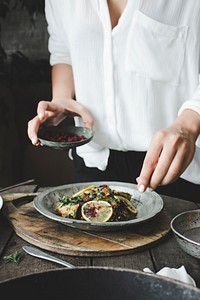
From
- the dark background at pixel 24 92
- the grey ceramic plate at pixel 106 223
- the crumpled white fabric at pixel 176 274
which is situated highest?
the crumpled white fabric at pixel 176 274

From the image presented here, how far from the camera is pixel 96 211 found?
3.92 ft

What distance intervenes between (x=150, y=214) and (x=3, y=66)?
2.73 m

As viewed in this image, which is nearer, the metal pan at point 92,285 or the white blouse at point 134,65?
the metal pan at point 92,285

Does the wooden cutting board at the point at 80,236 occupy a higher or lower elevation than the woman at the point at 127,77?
lower

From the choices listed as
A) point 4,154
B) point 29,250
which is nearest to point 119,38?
point 29,250

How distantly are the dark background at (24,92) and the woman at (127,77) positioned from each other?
6.26 ft

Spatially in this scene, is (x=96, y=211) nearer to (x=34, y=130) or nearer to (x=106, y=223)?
(x=106, y=223)

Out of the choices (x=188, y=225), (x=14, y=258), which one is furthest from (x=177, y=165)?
(x=14, y=258)

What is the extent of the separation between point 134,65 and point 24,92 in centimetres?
247

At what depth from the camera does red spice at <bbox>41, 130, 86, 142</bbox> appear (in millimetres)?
1464

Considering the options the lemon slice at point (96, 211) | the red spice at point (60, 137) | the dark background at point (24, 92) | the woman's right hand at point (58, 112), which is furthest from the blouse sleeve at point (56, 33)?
the dark background at point (24, 92)

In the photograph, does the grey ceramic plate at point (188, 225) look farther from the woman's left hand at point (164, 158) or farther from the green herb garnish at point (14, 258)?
the green herb garnish at point (14, 258)

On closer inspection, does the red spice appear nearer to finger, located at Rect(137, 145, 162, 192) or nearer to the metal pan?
finger, located at Rect(137, 145, 162, 192)

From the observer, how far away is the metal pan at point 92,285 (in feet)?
1.48
